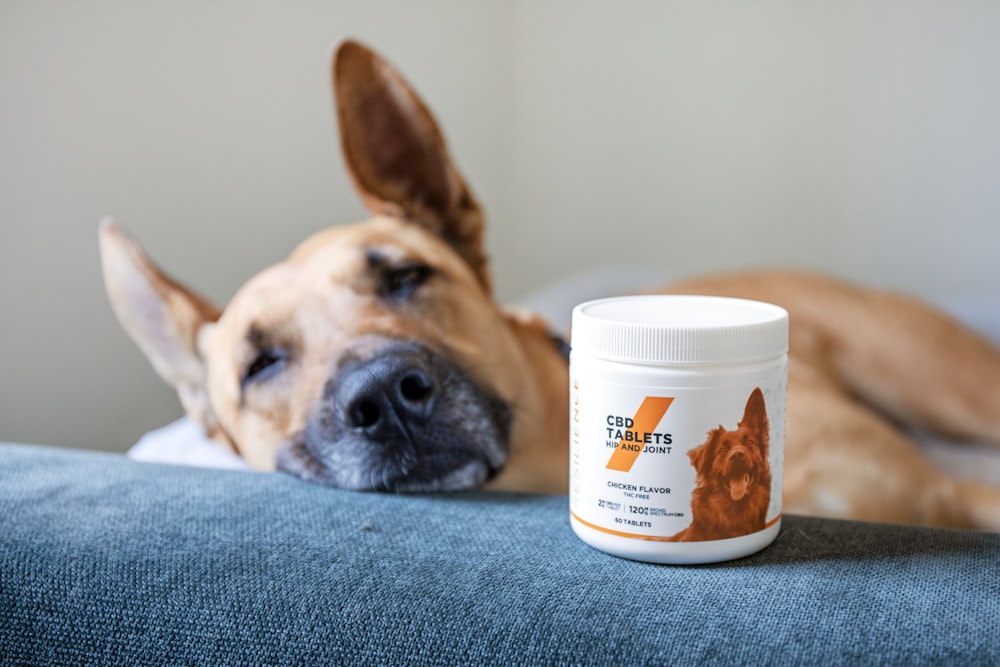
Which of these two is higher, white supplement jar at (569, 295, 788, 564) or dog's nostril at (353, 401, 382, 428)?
white supplement jar at (569, 295, 788, 564)

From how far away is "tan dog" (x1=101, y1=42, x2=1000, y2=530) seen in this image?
101cm

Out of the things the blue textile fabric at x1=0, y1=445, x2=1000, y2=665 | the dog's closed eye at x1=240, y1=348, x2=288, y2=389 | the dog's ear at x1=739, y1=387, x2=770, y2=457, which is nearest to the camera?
the blue textile fabric at x1=0, y1=445, x2=1000, y2=665

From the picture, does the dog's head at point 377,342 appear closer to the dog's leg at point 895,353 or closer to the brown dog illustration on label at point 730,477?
the brown dog illustration on label at point 730,477

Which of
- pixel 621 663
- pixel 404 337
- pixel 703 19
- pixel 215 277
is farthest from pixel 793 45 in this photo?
pixel 621 663

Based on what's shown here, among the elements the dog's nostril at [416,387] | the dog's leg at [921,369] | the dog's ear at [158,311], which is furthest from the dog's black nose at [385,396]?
the dog's leg at [921,369]

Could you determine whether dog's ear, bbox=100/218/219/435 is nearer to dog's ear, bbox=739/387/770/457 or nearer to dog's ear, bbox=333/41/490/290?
dog's ear, bbox=333/41/490/290

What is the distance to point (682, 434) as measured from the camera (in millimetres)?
717

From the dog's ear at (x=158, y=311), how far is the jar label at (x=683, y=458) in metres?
0.71

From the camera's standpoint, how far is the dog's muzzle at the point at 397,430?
98 cm

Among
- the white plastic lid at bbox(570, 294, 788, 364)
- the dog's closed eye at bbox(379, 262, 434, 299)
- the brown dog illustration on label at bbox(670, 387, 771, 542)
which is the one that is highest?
the white plastic lid at bbox(570, 294, 788, 364)

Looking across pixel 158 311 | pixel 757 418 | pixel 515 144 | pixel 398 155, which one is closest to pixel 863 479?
pixel 757 418

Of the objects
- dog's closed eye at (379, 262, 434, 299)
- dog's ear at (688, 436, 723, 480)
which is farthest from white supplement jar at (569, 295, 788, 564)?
dog's closed eye at (379, 262, 434, 299)

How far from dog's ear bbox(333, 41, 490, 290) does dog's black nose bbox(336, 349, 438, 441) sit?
0.41m

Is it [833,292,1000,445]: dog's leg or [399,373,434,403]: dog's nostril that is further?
[833,292,1000,445]: dog's leg
